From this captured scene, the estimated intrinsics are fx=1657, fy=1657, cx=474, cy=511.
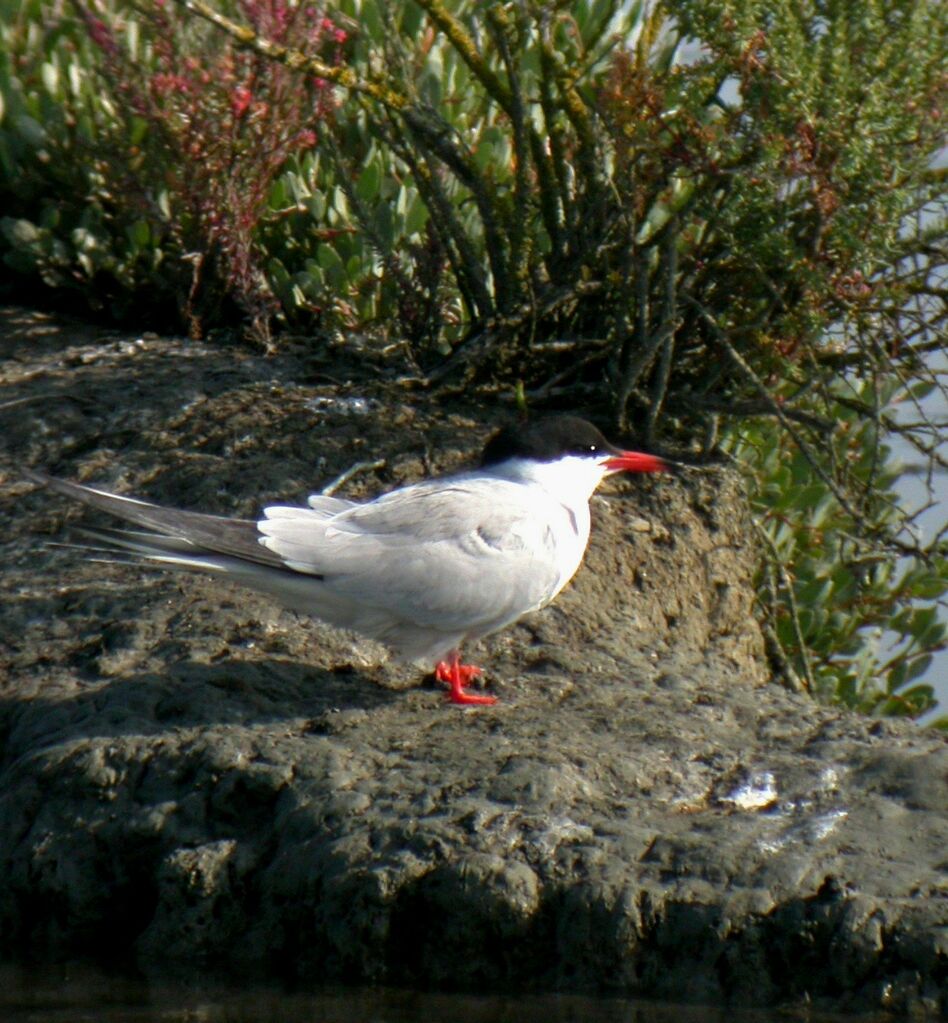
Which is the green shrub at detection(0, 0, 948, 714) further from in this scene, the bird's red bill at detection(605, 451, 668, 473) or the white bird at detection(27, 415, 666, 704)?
the white bird at detection(27, 415, 666, 704)

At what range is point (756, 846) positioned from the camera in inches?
128

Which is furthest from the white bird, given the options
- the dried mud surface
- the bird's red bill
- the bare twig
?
the bare twig

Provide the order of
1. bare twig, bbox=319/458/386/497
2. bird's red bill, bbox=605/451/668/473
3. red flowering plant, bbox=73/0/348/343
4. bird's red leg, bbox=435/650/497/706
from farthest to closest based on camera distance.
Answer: red flowering plant, bbox=73/0/348/343 → bare twig, bbox=319/458/386/497 → bird's red bill, bbox=605/451/668/473 → bird's red leg, bbox=435/650/497/706

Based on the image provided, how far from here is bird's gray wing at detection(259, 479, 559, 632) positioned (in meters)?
3.82

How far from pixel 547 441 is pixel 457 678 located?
0.69 meters

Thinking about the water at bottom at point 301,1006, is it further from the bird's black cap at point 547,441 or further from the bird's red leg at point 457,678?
Result: the bird's black cap at point 547,441

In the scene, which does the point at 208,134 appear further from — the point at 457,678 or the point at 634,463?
the point at 457,678

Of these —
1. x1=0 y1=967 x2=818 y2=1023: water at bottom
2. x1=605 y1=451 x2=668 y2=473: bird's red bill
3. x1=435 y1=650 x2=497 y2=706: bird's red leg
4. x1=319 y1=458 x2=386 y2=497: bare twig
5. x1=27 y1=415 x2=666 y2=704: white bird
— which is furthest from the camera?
x1=319 y1=458 x2=386 y2=497: bare twig

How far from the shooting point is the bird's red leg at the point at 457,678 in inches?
156

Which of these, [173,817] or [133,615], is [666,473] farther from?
[173,817]

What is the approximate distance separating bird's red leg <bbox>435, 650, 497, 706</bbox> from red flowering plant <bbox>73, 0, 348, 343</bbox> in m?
1.57

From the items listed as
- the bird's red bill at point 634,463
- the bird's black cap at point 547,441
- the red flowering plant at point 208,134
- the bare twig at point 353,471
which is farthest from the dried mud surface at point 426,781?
the red flowering plant at point 208,134

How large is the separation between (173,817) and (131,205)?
2447 mm

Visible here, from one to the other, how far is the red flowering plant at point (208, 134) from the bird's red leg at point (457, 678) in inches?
61.8
